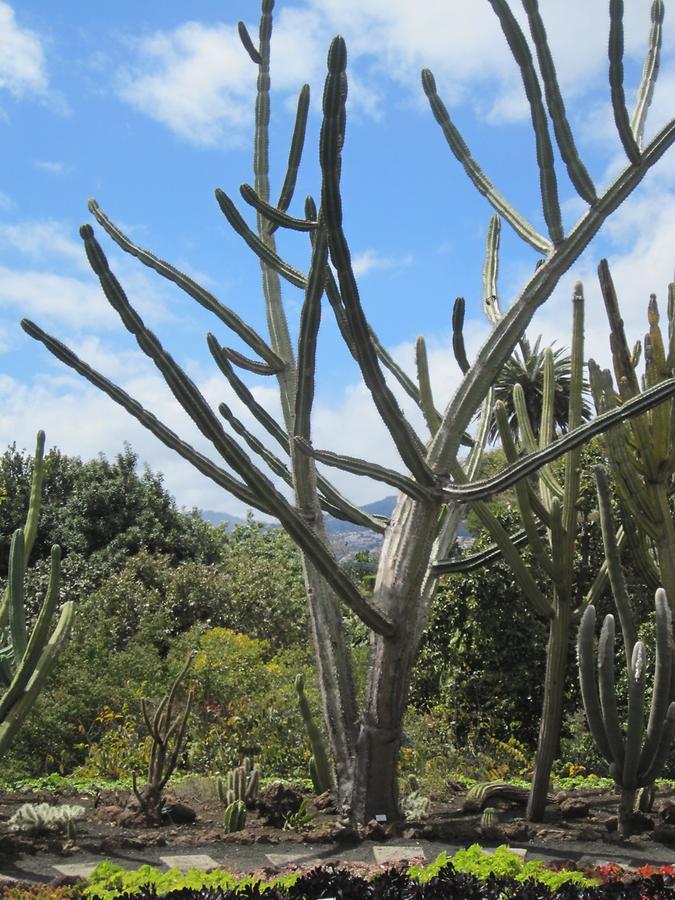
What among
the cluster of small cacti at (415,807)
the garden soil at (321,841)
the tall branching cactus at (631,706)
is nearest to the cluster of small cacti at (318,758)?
the garden soil at (321,841)

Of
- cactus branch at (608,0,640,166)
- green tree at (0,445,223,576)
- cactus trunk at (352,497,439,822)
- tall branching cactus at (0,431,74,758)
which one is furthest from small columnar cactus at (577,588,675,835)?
green tree at (0,445,223,576)

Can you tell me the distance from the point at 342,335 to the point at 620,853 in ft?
10.5

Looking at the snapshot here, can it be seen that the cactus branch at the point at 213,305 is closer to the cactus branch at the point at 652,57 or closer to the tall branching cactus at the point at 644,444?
the tall branching cactus at the point at 644,444

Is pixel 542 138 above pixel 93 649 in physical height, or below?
above

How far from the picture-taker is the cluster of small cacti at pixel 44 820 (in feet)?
19.1

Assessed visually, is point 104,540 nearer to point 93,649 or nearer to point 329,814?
point 93,649

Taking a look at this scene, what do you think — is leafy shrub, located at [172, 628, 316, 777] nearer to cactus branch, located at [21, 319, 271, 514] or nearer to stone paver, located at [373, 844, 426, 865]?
stone paver, located at [373, 844, 426, 865]

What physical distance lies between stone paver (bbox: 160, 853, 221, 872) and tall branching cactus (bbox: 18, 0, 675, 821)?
98 cm

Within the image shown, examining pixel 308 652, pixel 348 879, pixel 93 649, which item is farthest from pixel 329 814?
pixel 308 652

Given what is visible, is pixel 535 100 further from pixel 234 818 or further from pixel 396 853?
pixel 234 818

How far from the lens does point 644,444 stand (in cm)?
598

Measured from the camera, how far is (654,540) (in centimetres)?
601

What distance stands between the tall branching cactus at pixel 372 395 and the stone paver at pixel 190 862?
0.98 meters

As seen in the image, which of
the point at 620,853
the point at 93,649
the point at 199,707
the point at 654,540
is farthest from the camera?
the point at 93,649
